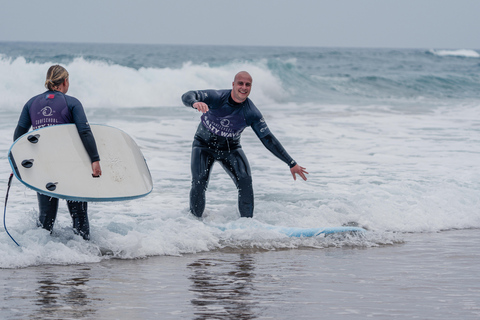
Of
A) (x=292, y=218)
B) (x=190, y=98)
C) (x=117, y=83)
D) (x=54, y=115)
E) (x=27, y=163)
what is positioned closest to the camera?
(x=27, y=163)

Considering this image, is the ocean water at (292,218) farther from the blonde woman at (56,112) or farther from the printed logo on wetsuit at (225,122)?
the printed logo on wetsuit at (225,122)

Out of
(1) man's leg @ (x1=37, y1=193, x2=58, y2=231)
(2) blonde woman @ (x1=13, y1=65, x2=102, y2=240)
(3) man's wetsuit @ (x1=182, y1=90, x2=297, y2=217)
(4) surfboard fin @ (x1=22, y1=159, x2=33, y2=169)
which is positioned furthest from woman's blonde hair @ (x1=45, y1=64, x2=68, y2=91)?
(3) man's wetsuit @ (x1=182, y1=90, x2=297, y2=217)

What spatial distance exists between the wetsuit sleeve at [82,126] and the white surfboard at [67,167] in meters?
0.11

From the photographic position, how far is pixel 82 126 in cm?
511

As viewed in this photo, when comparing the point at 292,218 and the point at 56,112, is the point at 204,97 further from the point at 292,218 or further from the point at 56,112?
the point at 292,218

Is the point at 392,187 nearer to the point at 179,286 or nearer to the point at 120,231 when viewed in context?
the point at 120,231

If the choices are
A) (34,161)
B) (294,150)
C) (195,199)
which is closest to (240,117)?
(195,199)

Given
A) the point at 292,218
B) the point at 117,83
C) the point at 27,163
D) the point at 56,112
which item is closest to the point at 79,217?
the point at 27,163

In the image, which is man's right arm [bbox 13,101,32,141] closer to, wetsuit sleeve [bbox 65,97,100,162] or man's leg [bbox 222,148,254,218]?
wetsuit sleeve [bbox 65,97,100,162]

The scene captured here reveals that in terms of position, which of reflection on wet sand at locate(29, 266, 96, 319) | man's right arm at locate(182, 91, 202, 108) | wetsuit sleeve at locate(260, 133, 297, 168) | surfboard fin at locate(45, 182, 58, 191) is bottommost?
reflection on wet sand at locate(29, 266, 96, 319)

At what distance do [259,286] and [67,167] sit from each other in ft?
6.19

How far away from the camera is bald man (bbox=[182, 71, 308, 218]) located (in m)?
6.22

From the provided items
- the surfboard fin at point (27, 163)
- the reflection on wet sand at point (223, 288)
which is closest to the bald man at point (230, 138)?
the reflection on wet sand at point (223, 288)

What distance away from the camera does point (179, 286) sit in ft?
15.1
